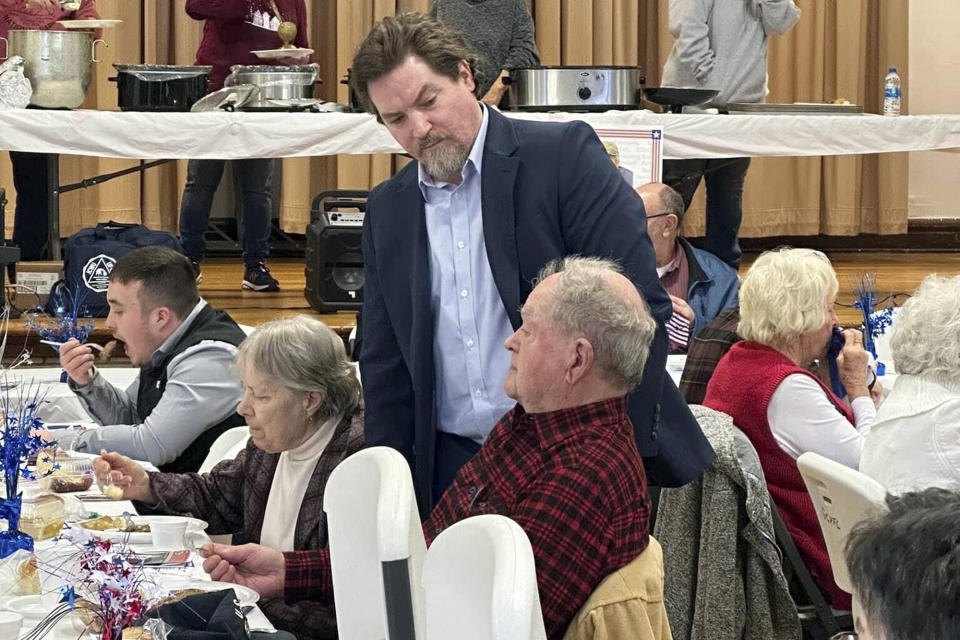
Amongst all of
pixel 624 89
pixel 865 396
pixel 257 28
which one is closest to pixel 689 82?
pixel 624 89

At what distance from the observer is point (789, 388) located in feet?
10.2

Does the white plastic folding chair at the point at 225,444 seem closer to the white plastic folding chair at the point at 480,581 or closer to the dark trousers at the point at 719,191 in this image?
the white plastic folding chair at the point at 480,581

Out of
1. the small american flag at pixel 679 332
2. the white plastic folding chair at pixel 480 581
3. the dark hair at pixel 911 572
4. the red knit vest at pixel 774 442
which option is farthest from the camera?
the small american flag at pixel 679 332

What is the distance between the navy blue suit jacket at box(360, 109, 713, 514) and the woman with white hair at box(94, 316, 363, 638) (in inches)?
8.9

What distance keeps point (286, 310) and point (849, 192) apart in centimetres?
403

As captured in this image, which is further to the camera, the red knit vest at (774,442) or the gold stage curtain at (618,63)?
the gold stage curtain at (618,63)

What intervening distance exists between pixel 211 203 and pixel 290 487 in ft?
11.1

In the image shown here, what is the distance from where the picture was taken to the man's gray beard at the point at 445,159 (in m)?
2.39

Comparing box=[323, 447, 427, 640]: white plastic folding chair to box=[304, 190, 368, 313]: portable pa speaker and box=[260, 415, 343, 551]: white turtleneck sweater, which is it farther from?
box=[304, 190, 368, 313]: portable pa speaker

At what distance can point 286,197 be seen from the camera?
25.8 ft

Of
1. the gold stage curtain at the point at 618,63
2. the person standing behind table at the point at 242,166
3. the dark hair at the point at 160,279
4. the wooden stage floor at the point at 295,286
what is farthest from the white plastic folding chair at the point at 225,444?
the gold stage curtain at the point at 618,63

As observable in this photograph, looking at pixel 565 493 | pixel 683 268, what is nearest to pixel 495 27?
pixel 683 268

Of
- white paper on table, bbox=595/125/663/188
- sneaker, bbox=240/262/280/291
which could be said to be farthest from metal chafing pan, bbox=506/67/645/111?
sneaker, bbox=240/262/280/291

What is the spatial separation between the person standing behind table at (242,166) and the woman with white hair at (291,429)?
10.4 ft
